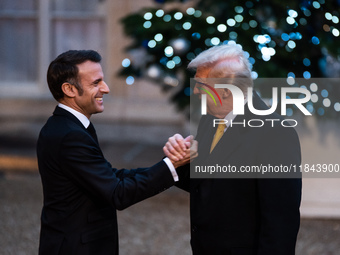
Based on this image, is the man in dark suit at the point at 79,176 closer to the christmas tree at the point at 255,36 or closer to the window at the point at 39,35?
the christmas tree at the point at 255,36

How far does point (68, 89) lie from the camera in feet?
8.52

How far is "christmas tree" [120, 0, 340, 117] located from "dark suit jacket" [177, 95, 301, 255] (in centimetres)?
290

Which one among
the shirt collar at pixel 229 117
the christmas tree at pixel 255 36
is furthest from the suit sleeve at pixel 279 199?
the christmas tree at pixel 255 36

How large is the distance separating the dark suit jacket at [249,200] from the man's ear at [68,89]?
71 centimetres

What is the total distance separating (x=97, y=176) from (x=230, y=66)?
806mm

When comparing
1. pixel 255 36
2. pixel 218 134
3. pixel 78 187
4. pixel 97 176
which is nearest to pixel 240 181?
pixel 218 134

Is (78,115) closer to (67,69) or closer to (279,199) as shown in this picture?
(67,69)

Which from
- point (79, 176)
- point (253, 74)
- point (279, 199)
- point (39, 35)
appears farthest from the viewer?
point (39, 35)

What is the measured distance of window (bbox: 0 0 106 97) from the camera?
10195mm

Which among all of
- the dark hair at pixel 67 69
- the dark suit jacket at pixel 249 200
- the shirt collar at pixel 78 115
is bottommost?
the dark suit jacket at pixel 249 200

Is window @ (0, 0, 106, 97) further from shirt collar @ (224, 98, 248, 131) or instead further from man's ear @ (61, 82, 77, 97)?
shirt collar @ (224, 98, 248, 131)

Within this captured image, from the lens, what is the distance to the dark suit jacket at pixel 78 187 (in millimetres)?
2477

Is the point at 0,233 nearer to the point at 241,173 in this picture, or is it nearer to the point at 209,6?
the point at 209,6

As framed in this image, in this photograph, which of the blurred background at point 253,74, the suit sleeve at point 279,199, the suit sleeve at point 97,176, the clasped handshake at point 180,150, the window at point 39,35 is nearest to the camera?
the suit sleeve at point 279,199
